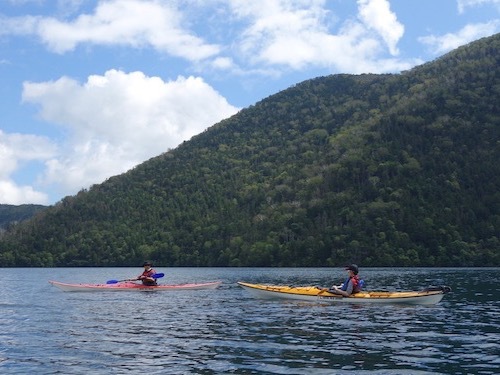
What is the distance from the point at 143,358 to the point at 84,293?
32.6 m

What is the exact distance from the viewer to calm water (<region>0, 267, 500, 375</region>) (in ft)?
64.3

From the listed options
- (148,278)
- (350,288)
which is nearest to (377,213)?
(148,278)

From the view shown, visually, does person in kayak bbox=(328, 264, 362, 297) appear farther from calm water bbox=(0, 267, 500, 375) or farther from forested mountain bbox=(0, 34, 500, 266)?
forested mountain bbox=(0, 34, 500, 266)

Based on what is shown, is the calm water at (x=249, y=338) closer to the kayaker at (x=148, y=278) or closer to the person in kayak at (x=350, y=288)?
the person in kayak at (x=350, y=288)

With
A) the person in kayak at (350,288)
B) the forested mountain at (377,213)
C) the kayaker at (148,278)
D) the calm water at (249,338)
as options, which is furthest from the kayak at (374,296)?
the forested mountain at (377,213)

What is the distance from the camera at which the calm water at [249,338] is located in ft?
64.3

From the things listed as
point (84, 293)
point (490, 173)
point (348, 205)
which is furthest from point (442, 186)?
point (84, 293)

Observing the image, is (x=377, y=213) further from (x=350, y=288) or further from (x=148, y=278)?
(x=350, y=288)

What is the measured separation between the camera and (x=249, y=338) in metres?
25.1

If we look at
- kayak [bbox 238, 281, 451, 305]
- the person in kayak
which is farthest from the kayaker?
the person in kayak

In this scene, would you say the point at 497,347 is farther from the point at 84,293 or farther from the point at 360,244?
the point at 360,244

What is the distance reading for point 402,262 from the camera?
133 m

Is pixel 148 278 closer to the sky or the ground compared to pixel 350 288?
closer to the sky

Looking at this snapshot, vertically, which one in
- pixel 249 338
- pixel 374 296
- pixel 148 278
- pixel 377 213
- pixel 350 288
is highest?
pixel 377 213
